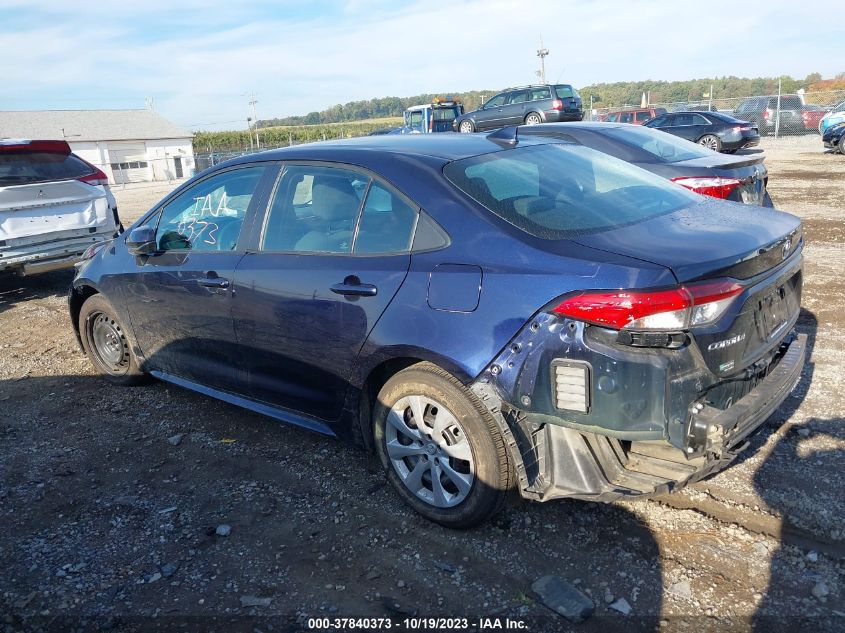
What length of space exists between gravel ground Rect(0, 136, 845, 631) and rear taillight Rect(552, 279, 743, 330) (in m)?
1.10

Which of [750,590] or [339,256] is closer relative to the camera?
[750,590]

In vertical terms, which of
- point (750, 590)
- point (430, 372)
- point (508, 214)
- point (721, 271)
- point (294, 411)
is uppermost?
point (508, 214)

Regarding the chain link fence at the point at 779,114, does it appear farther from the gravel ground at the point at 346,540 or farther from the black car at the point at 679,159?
the gravel ground at the point at 346,540

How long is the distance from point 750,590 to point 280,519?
2.16 meters

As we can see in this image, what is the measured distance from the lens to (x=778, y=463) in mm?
3596

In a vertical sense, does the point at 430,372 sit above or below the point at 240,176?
below

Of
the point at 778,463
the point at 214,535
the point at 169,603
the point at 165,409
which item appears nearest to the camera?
the point at 169,603

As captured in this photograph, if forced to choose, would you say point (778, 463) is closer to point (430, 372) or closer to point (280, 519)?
point (430, 372)

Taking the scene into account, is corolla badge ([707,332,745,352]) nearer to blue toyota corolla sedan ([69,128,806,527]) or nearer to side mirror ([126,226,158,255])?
blue toyota corolla sedan ([69,128,806,527])

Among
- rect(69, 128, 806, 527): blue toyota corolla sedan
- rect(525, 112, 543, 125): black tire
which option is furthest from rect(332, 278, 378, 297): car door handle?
rect(525, 112, 543, 125): black tire

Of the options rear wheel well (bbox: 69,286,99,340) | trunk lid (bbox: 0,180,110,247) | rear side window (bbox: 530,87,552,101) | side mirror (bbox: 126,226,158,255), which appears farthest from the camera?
rear side window (bbox: 530,87,552,101)

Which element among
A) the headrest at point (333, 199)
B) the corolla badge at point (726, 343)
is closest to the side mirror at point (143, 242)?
the headrest at point (333, 199)

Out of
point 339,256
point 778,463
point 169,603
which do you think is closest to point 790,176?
point 778,463

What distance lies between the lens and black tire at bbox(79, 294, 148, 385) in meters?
5.18
